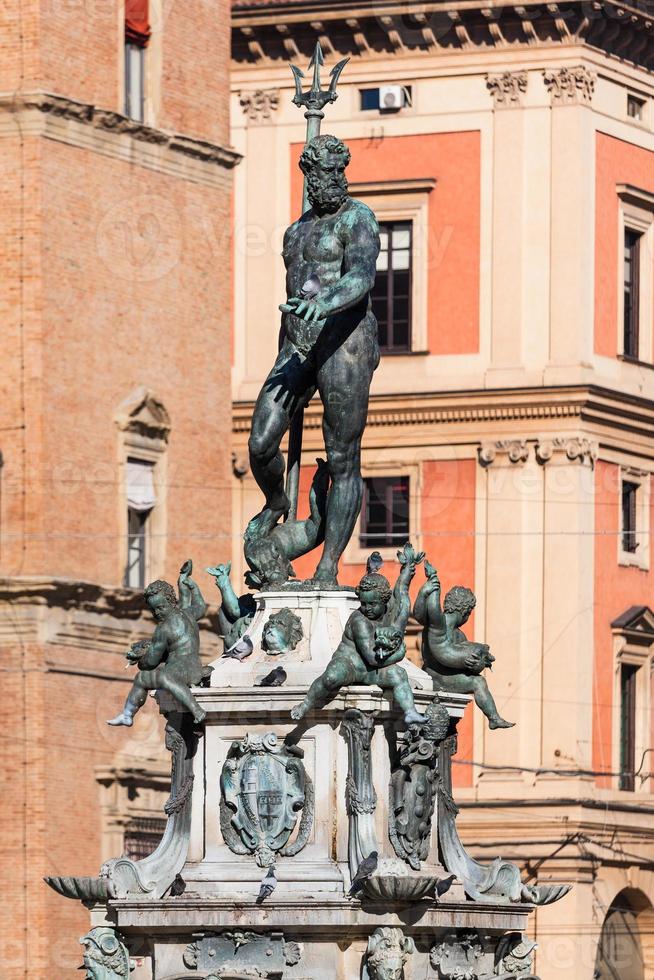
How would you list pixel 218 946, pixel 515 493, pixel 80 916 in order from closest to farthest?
pixel 218 946 → pixel 80 916 → pixel 515 493

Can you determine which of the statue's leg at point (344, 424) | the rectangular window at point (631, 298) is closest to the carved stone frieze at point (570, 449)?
the rectangular window at point (631, 298)

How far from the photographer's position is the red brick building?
52.2 meters

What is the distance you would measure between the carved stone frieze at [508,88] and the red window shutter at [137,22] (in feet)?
26.2

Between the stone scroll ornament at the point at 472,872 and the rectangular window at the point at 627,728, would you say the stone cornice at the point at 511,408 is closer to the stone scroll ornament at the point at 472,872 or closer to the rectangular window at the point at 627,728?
the rectangular window at the point at 627,728

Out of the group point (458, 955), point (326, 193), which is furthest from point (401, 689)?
point (326, 193)

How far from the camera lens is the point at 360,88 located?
206 feet

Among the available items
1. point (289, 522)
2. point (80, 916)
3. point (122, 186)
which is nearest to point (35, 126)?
point (122, 186)

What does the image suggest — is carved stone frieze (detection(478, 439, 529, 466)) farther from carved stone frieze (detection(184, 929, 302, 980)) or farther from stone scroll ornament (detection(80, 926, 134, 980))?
carved stone frieze (detection(184, 929, 302, 980))

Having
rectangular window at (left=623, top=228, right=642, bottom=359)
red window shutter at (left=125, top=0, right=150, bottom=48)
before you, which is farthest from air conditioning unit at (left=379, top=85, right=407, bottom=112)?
red window shutter at (left=125, top=0, right=150, bottom=48)

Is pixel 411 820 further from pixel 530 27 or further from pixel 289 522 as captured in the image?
pixel 530 27

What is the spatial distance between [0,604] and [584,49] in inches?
575

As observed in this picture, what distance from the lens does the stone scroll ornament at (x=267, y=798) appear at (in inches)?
887

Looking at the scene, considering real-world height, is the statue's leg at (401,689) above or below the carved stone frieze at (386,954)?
above

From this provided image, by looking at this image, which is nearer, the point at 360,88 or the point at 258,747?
the point at 258,747
